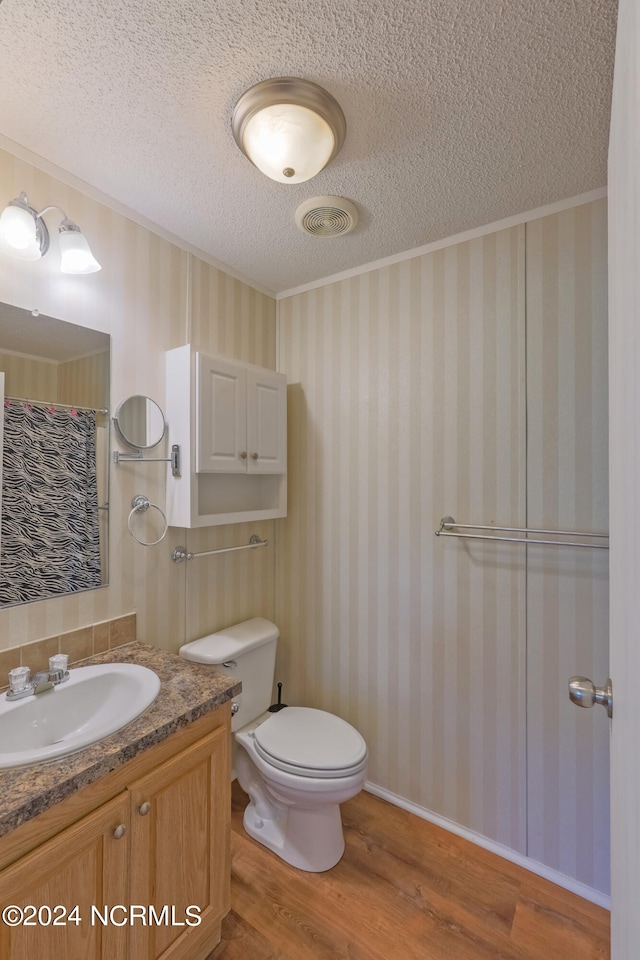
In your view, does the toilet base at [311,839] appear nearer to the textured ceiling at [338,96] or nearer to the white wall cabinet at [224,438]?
the white wall cabinet at [224,438]

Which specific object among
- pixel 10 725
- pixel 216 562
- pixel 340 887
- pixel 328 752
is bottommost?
pixel 340 887

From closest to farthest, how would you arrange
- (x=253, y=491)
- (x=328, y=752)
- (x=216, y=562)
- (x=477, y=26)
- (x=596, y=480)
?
(x=477, y=26), (x=596, y=480), (x=328, y=752), (x=216, y=562), (x=253, y=491)

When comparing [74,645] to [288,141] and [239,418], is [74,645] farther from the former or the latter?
[288,141]

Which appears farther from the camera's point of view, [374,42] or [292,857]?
[292,857]

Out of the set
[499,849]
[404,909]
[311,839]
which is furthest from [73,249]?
[499,849]

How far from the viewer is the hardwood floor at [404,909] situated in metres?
1.25

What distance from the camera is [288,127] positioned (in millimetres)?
1076

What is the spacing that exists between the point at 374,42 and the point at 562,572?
1597mm

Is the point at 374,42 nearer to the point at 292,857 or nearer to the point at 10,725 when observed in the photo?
the point at 10,725

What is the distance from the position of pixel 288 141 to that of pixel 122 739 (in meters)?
1.54

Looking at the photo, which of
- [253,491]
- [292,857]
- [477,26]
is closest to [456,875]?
[292,857]

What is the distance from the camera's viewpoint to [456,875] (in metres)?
1.48

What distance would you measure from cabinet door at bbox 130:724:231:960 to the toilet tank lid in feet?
1.40

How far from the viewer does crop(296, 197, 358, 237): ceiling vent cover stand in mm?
1452
